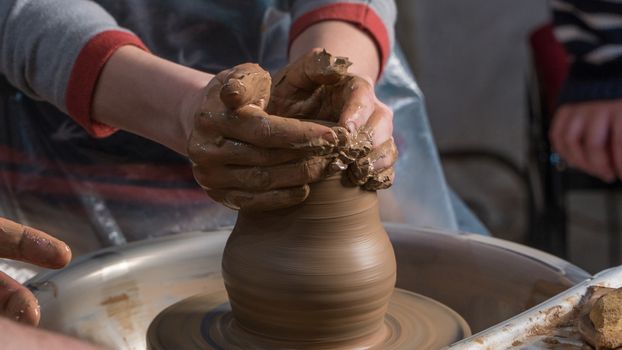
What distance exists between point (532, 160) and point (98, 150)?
2.02m

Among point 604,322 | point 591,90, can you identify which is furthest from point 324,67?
point 591,90

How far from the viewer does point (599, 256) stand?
3898 millimetres

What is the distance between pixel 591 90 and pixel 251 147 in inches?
62.5

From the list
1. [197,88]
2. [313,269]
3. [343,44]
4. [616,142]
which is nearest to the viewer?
[313,269]

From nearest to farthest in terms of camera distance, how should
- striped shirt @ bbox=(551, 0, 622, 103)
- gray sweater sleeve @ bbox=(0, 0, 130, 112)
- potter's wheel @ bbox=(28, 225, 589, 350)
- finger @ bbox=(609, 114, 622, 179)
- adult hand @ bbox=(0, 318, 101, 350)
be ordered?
adult hand @ bbox=(0, 318, 101, 350), potter's wheel @ bbox=(28, 225, 589, 350), gray sweater sleeve @ bbox=(0, 0, 130, 112), finger @ bbox=(609, 114, 622, 179), striped shirt @ bbox=(551, 0, 622, 103)

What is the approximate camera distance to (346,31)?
162cm

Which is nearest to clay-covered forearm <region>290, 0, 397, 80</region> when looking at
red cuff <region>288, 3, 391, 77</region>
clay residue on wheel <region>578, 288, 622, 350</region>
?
red cuff <region>288, 3, 391, 77</region>

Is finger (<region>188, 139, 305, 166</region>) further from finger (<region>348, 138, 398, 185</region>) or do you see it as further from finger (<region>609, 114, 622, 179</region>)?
finger (<region>609, 114, 622, 179</region>)

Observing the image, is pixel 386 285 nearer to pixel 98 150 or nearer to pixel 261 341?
pixel 261 341

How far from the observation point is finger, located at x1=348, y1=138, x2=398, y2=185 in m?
1.13

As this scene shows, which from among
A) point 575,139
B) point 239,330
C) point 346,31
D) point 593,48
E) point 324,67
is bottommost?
point 575,139

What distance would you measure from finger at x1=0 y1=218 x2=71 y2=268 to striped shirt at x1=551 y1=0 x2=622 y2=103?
68.0 inches

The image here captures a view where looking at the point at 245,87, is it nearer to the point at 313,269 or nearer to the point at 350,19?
the point at 313,269

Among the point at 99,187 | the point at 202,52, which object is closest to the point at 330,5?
the point at 202,52
